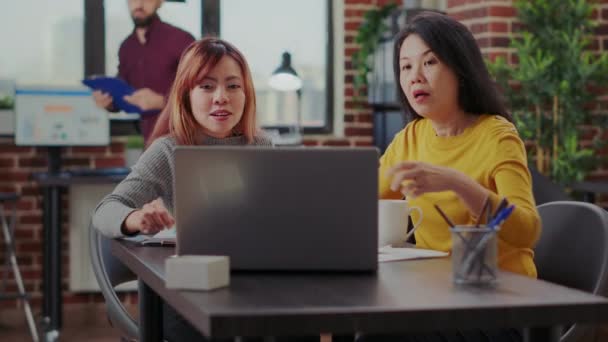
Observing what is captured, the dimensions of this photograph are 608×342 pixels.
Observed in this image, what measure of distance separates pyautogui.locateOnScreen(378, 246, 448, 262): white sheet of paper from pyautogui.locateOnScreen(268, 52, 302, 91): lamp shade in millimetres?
2831

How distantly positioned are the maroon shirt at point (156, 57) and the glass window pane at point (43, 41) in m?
0.36

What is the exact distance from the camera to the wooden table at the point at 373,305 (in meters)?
1.23

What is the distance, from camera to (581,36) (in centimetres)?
445

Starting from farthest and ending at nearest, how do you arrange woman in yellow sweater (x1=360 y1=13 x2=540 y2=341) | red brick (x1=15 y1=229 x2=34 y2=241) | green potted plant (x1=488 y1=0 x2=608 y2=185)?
red brick (x1=15 y1=229 x2=34 y2=241) < green potted plant (x1=488 y1=0 x2=608 y2=185) < woman in yellow sweater (x1=360 y1=13 x2=540 y2=341)

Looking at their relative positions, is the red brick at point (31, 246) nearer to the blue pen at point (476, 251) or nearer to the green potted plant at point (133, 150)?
the green potted plant at point (133, 150)

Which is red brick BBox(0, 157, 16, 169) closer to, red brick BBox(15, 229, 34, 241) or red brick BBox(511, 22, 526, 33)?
red brick BBox(15, 229, 34, 241)

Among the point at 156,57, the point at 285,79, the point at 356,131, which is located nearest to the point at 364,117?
the point at 356,131

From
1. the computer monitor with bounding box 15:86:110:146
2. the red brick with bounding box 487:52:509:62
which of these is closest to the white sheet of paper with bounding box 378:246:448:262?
the red brick with bounding box 487:52:509:62

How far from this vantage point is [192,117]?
2.29 metres

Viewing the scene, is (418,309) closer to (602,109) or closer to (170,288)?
(170,288)

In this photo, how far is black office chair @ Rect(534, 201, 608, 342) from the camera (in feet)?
6.42

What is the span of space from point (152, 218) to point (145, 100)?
2.69 meters

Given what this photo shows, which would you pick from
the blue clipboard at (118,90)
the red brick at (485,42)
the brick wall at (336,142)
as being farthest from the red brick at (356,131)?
the blue clipboard at (118,90)

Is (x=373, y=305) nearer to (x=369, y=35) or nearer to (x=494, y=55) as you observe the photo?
(x=494, y=55)
